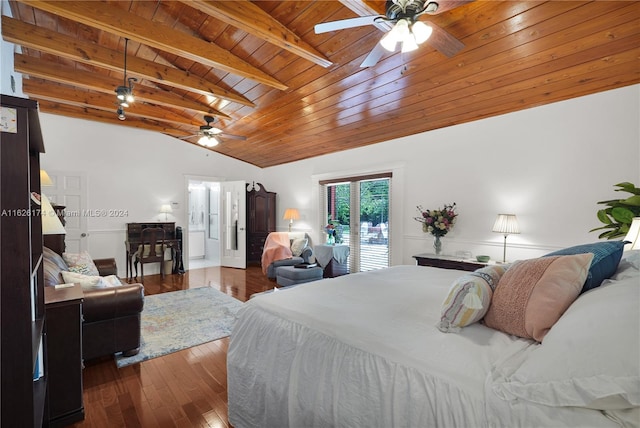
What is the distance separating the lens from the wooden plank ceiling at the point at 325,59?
2291mm

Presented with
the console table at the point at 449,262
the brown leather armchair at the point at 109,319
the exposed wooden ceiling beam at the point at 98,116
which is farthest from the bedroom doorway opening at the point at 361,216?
the brown leather armchair at the point at 109,319

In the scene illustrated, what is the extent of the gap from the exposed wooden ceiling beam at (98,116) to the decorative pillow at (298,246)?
3327 mm

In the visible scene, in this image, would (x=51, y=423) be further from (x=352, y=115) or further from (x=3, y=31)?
(x=352, y=115)

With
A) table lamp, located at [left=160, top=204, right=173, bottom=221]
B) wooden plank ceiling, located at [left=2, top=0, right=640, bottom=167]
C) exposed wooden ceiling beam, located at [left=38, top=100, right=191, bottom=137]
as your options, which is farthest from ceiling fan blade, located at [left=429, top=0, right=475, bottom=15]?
table lamp, located at [left=160, top=204, right=173, bottom=221]

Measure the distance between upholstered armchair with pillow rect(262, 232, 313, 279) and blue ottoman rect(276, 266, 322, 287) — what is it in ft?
1.74

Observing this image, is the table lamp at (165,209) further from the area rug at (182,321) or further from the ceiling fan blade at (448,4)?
the ceiling fan blade at (448,4)

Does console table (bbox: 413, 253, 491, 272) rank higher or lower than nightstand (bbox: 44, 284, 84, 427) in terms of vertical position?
higher

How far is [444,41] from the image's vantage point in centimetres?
209

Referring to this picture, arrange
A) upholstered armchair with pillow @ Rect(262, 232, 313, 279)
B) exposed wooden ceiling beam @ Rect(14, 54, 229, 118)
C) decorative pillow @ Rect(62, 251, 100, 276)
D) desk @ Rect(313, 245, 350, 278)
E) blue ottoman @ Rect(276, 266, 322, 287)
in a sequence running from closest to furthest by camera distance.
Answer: exposed wooden ceiling beam @ Rect(14, 54, 229, 118) → decorative pillow @ Rect(62, 251, 100, 276) → blue ottoman @ Rect(276, 266, 322, 287) → desk @ Rect(313, 245, 350, 278) → upholstered armchair with pillow @ Rect(262, 232, 313, 279)

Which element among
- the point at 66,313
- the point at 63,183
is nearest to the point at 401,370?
the point at 66,313

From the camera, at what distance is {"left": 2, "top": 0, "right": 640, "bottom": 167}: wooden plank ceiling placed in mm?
2291

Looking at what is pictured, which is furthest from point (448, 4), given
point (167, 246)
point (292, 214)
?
point (167, 246)

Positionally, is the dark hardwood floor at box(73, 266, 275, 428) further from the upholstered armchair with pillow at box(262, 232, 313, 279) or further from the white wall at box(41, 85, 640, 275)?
the white wall at box(41, 85, 640, 275)

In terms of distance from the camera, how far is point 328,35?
2.71 meters
